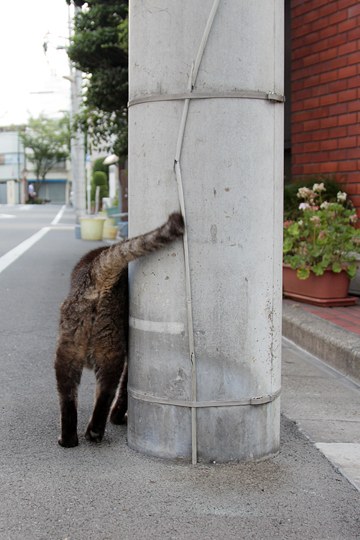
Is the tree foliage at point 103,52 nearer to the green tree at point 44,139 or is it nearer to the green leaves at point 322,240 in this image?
the green leaves at point 322,240

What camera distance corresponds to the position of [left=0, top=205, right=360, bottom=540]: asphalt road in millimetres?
2865

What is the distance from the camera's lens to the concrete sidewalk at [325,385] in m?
3.94

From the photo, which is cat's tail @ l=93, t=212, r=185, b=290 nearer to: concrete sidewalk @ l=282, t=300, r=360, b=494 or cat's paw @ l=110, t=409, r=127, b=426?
cat's paw @ l=110, t=409, r=127, b=426

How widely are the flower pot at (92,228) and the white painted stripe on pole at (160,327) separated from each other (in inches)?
653

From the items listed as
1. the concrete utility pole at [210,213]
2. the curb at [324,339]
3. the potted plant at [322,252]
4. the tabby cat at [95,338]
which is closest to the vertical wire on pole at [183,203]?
the concrete utility pole at [210,213]

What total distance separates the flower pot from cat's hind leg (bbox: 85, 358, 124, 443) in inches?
647

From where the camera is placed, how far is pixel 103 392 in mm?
3742

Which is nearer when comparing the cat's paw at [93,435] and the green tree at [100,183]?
the cat's paw at [93,435]

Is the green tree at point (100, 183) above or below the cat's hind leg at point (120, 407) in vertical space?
above

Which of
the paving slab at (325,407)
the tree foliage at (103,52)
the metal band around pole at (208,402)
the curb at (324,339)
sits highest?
the tree foliage at (103,52)

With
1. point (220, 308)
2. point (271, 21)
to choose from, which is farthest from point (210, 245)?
point (271, 21)

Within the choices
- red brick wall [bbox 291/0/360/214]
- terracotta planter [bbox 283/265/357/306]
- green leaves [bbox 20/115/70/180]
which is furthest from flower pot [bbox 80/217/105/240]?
green leaves [bbox 20/115/70/180]

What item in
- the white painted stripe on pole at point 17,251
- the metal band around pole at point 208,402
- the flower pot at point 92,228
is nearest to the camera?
the metal band around pole at point 208,402

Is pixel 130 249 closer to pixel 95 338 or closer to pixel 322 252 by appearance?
pixel 95 338
